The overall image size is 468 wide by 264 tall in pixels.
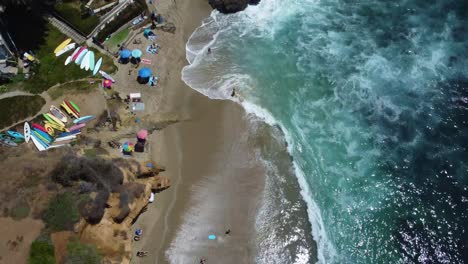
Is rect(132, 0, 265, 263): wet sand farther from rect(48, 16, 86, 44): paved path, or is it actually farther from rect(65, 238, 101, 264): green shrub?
rect(48, 16, 86, 44): paved path

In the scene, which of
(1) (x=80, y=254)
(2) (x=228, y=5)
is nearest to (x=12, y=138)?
(1) (x=80, y=254)

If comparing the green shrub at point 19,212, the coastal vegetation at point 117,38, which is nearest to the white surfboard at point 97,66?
the coastal vegetation at point 117,38

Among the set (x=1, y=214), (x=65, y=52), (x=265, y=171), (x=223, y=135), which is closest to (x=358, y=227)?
(x=265, y=171)

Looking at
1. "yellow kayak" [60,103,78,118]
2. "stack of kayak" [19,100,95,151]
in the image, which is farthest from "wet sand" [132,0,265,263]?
"yellow kayak" [60,103,78,118]

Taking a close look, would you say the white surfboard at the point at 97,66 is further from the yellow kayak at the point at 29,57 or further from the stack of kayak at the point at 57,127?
the yellow kayak at the point at 29,57

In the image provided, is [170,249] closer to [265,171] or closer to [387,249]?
[265,171]

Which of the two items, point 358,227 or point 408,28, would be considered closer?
point 358,227
